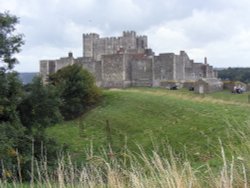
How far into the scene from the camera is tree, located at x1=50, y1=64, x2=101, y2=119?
39.4m

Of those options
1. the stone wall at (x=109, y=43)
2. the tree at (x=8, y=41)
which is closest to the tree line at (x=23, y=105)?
the tree at (x=8, y=41)

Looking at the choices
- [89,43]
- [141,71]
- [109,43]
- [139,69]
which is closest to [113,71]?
[139,69]

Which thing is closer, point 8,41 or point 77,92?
point 8,41

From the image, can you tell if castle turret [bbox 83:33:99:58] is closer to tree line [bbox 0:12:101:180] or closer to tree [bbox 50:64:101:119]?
tree [bbox 50:64:101:119]

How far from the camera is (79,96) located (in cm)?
4112

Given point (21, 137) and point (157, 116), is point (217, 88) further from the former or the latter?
Result: point (21, 137)

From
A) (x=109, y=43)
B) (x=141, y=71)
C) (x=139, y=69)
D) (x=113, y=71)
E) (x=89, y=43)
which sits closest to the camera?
(x=113, y=71)

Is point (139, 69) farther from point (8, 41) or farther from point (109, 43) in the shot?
point (8, 41)

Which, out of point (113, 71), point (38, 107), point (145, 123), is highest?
point (113, 71)

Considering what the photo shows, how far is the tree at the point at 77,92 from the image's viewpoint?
129 feet

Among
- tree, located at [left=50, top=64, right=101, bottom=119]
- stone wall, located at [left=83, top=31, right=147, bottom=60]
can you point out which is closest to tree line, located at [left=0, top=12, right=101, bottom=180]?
tree, located at [left=50, top=64, right=101, bottom=119]

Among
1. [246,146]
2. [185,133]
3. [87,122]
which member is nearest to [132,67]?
[87,122]

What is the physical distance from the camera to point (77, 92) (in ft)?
136

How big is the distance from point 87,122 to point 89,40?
1885 inches
